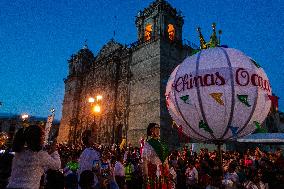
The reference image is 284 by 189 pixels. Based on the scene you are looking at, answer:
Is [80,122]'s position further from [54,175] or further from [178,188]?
[54,175]

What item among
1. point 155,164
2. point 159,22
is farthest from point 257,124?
point 159,22

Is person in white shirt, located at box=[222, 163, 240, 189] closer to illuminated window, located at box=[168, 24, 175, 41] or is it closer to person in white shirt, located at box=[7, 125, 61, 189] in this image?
person in white shirt, located at box=[7, 125, 61, 189]

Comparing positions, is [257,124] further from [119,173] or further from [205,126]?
[119,173]

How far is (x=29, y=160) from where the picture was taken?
9.09 feet

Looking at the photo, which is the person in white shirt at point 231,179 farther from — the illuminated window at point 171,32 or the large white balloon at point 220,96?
the illuminated window at point 171,32

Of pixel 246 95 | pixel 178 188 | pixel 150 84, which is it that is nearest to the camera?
pixel 246 95

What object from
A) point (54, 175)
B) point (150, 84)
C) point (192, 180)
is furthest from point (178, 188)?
point (150, 84)

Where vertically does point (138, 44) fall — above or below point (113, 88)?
above

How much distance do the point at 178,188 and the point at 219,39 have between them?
21.5 feet

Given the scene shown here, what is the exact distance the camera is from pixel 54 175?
204 inches

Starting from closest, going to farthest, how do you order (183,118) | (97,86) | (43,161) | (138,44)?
(43,161) → (183,118) → (138,44) → (97,86)

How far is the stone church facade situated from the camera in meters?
22.2

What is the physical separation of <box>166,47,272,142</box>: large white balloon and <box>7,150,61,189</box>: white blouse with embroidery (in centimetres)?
231

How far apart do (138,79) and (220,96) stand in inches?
811
